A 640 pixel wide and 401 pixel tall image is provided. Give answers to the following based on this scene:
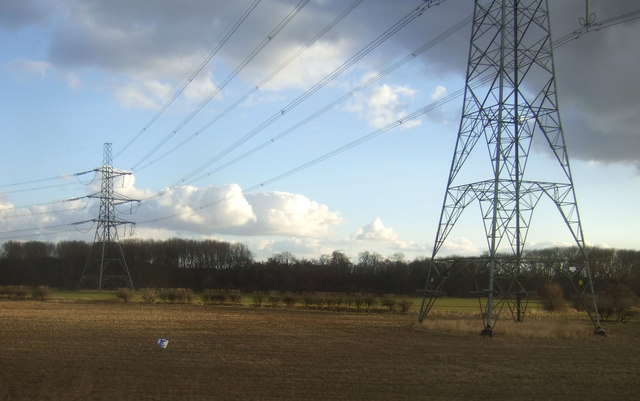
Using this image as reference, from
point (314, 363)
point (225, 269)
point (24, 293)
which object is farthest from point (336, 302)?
point (225, 269)

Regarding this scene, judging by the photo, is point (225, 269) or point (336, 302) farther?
point (225, 269)

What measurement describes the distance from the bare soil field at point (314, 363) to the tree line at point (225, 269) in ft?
182

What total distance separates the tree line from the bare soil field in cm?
5558

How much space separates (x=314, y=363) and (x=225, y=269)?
10212cm

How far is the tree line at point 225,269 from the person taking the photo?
318ft

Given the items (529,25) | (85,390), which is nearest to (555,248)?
(529,25)

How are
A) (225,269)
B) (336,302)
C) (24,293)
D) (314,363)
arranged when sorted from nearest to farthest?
(314,363), (336,302), (24,293), (225,269)

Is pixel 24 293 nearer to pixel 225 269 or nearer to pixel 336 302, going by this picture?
pixel 336 302

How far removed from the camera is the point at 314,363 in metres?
17.0

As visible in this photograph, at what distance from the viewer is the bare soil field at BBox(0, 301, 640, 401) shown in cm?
1295

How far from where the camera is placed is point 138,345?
69.2ft

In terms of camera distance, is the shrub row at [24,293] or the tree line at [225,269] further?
the tree line at [225,269]

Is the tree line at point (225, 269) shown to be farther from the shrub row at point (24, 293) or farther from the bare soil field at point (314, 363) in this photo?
the bare soil field at point (314, 363)

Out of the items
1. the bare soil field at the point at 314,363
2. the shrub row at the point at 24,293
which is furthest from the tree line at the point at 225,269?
the bare soil field at the point at 314,363
